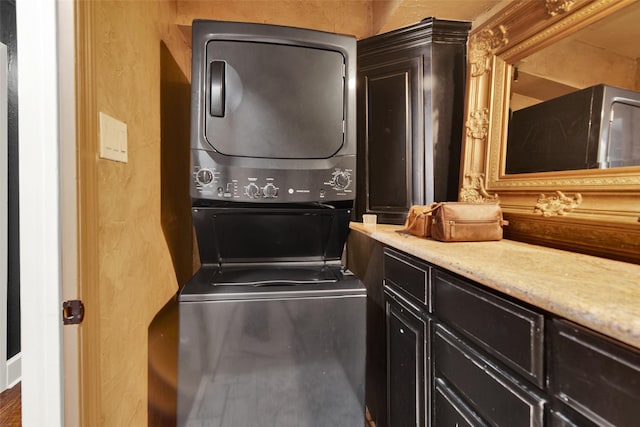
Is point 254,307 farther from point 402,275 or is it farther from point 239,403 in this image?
point 402,275

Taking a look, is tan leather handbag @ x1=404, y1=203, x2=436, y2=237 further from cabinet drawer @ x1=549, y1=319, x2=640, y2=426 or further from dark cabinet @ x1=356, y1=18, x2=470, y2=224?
cabinet drawer @ x1=549, y1=319, x2=640, y2=426

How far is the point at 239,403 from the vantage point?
3.65ft

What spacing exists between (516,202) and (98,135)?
62.5 inches

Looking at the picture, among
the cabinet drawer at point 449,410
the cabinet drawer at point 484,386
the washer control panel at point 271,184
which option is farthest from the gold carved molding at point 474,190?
the cabinet drawer at point 449,410

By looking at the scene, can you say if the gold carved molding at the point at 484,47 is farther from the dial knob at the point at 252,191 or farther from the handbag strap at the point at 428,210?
the dial knob at the point at 252,191

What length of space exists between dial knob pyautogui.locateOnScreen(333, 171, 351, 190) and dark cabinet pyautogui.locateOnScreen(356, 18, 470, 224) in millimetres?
569

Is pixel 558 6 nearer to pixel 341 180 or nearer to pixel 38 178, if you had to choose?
pixel 341 180

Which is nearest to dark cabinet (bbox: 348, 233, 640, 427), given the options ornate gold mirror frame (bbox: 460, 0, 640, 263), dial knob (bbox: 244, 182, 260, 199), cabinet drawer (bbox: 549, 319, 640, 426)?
cabinet drawer (bbox: 549, 319, 640, 426)

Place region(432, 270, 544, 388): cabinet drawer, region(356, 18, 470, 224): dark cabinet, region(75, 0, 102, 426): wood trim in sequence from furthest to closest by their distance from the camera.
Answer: region(356, 18, 470, 224): dark cabinet
region(75, 0, 102, 426): wood trim
region(432, 270, 544, 388): cabinet drawer

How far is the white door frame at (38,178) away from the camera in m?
0.70

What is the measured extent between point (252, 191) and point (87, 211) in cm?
61

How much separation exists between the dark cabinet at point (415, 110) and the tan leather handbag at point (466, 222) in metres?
0.52

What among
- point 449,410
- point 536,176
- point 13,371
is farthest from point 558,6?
point 13,371

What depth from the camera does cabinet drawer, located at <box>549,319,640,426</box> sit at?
0.46 meters
